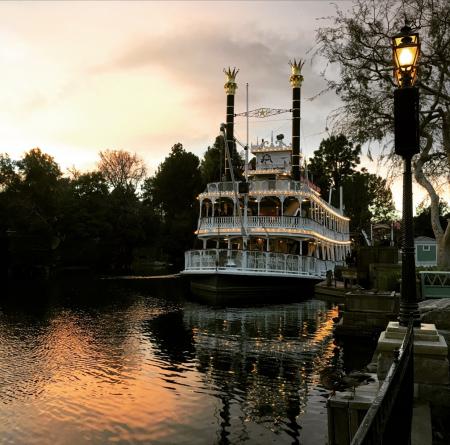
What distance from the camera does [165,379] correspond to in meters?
11.7

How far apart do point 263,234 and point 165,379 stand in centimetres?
2443

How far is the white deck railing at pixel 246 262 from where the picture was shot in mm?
30812

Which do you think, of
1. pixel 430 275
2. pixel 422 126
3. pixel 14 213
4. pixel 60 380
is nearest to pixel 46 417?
pixel 60 380

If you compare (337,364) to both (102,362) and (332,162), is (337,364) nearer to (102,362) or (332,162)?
(102,362)

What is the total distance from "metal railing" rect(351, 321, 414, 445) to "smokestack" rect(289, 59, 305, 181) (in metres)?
39.9

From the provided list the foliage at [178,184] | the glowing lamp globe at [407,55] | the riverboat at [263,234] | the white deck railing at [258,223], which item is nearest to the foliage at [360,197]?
the foliage at [178,184]

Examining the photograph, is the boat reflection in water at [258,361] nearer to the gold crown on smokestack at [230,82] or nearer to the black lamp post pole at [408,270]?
the black lamp post pole at [408,270]

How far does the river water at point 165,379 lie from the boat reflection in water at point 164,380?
25mm

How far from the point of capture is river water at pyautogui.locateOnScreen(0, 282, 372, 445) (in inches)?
331

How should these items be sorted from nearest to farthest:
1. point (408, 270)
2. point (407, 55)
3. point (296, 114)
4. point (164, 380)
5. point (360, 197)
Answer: point (408, 270)
point (407, 55)
point (164, 380)
point (296, 114)
point (360, 197)

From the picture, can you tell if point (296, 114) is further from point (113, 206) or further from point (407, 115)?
point (407, 115)

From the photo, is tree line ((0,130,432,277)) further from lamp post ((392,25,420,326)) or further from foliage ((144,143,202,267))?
lamp post ((392,25,420,326))

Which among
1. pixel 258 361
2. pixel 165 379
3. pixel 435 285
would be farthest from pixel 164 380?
pixel 435 285

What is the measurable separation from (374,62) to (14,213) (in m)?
49.2
